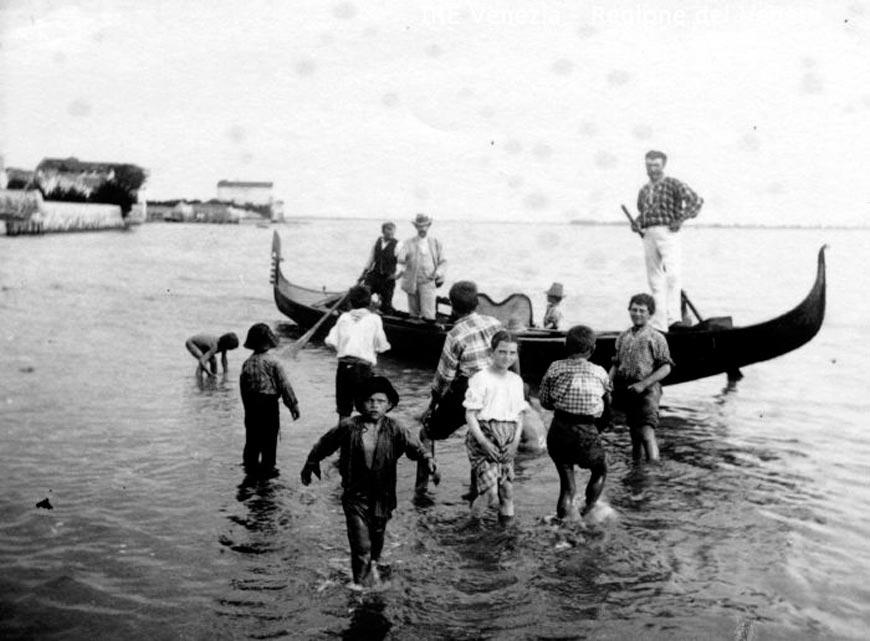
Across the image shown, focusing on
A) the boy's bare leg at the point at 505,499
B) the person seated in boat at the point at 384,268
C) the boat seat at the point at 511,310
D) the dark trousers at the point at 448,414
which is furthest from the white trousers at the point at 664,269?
the person seated in boat at the point at 384,268

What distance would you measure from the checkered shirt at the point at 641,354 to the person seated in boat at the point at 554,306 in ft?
16.2

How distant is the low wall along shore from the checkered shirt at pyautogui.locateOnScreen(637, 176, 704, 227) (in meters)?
50.3

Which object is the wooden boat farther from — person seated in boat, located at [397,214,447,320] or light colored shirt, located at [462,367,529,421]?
light colored shirt, located at [462,367,529,421]

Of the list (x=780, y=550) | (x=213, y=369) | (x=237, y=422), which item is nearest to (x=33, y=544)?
(x=237, y=422)

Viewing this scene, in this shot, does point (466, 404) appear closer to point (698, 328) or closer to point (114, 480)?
point (114, 480)

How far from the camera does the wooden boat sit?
10359 millimetres

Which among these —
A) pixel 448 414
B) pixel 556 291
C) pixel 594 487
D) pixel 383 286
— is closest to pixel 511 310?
pixel 556 291

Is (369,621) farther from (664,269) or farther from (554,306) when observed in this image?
(554,306)

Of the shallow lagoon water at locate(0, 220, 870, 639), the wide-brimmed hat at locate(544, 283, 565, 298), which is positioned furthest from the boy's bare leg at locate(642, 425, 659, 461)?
the wide-brimmed hat at locate(544, 283, 565, 298)

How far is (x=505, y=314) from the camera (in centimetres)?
1320

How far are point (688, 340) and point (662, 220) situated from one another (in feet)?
5.55

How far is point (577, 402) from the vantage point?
617 cm

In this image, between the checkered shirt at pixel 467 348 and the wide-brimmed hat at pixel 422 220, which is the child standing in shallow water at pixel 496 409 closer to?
the checkered shirt at pixel 467 348

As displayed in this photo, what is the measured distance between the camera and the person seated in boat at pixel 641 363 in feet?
25.0
